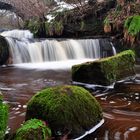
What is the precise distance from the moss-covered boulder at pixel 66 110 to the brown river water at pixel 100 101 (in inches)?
10.5

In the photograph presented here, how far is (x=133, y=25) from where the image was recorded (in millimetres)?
17141

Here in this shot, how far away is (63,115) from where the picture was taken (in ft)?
20.5

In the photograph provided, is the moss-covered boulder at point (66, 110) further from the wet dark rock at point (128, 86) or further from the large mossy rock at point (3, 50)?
the large mossy rock at point (3, 50)

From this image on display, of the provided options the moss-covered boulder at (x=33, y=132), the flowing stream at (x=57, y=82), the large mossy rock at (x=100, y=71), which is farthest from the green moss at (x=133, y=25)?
the moss-covered boulder at (x=33, y=132)

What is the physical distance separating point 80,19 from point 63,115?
628 inches

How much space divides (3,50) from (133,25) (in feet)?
21.6

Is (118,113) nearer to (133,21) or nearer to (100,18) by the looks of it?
(133,21)

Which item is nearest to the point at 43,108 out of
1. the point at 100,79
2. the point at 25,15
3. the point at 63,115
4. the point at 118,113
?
the point at 63,115

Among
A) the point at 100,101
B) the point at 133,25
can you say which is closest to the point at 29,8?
the point at 133,25

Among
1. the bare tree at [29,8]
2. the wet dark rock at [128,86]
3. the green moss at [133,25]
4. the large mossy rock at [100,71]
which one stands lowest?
the wet dark rock at [128,86]

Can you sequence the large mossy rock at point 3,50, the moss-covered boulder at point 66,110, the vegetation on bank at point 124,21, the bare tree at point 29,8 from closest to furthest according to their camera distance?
the moss-covered boulder at point 66,110
the vegetation on bank at point 124,21
the large mossy rock at point 3,50
the bare tree at point 29,8

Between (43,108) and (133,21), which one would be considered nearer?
(43,108)

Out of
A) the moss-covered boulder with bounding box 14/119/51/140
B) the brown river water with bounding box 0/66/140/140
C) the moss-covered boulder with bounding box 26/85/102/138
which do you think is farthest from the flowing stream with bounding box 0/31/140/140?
the moss-covered boulder with bounding box 14/119/51/140

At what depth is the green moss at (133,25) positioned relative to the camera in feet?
55.7
